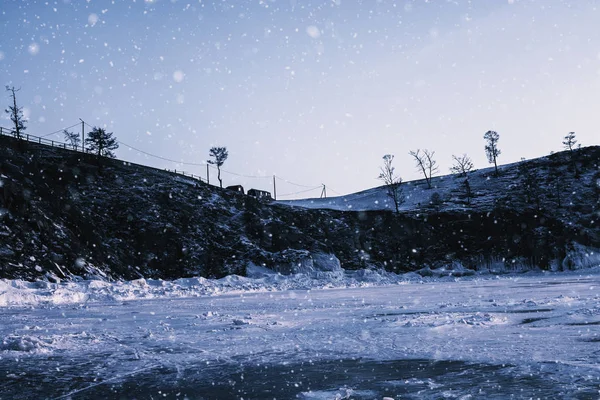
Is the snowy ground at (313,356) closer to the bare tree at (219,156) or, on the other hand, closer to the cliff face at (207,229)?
the cliff face at (207,229)

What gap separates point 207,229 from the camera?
4366cm

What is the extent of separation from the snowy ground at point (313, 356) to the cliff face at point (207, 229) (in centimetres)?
1806

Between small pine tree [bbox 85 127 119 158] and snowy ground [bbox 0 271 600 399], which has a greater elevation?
small pine tree [bbox 85 127 119 158]

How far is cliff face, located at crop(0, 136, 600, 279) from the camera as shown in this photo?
2849cm

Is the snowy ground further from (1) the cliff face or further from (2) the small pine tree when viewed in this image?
(2) the small pine tree

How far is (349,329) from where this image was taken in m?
8.57

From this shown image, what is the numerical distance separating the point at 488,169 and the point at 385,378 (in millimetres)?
93766

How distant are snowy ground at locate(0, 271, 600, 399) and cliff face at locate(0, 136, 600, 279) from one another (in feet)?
59.2

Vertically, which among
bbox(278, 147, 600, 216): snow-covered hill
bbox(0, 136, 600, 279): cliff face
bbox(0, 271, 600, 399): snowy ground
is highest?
bbox(278, 147, 600, 216): snow-covered hill

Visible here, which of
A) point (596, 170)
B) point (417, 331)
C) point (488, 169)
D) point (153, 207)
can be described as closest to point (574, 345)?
→ point (417, 331)

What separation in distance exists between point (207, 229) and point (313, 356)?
3862 cm

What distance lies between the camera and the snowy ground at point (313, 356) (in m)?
4.30

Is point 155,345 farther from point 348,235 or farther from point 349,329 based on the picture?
point 348,235

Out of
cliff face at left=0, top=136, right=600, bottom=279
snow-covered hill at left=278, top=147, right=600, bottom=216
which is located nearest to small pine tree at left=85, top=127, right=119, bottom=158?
cliff face at left=0, top=136, right=600, bottom=279
